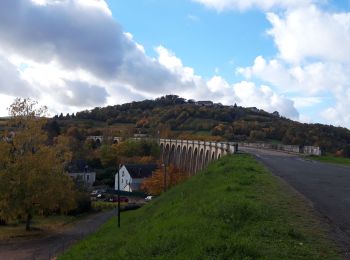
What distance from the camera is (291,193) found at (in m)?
15.5

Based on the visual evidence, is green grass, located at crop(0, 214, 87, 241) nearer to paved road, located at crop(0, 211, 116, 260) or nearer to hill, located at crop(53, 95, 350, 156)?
paved road, located at crop(0, 211, 116, 260)

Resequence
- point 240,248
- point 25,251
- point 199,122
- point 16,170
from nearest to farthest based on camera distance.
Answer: point 240,248 < point 25,251 < point 16,170 < point 199,122

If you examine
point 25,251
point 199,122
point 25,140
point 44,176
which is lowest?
point 25,251

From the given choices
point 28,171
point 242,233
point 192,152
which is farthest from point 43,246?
point 192,152

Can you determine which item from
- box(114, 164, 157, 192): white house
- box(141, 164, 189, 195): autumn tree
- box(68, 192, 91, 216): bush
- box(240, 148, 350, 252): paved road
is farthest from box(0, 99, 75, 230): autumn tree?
box(114, 164, 157, 192): white house

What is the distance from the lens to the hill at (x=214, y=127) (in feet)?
263

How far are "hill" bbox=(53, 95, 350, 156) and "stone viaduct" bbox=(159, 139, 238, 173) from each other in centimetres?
731

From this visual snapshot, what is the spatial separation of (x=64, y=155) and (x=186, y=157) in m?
53.7

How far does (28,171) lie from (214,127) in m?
99.3

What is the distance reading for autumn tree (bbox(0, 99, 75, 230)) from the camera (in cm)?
3081

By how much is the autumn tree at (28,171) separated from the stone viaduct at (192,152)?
60.7ft

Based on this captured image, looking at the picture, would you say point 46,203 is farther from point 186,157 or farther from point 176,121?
point 176,121

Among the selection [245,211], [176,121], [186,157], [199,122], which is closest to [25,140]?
[245,211]

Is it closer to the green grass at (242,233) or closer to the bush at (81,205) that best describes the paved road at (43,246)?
the bush at (81,205)
